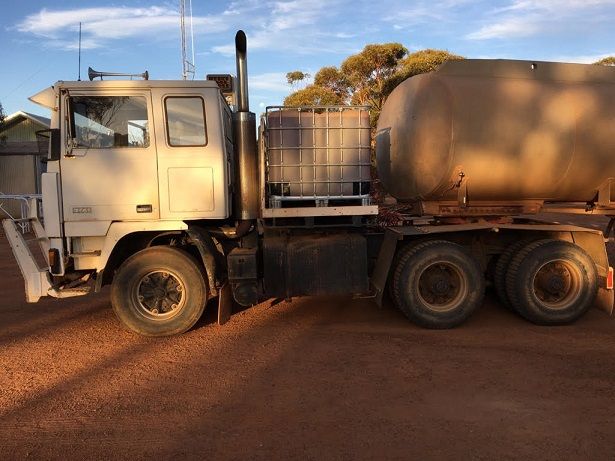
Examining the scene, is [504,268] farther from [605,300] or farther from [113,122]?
[113,122]

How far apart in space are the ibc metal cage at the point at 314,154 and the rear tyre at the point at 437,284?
0.97 m

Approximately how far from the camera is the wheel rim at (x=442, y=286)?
6.15m

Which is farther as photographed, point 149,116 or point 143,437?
point 149,116

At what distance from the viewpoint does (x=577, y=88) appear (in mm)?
6145

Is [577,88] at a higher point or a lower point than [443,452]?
higher

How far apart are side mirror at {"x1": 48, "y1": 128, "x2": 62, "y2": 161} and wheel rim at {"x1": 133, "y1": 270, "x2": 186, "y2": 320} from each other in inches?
67.4

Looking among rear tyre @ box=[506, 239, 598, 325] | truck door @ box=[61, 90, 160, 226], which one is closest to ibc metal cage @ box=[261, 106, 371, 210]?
truck door @ box=[61, 90, 160, 226]

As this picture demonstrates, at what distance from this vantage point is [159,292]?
5.89 metres

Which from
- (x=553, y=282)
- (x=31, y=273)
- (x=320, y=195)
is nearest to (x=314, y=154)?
(x=320, y=195)

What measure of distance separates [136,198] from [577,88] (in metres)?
5.60

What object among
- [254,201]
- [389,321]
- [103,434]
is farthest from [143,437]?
[389,321]

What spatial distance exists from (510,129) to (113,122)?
477 cm

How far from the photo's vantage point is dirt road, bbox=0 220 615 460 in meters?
3.44

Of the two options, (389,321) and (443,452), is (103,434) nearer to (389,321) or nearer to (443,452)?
(443,452)
